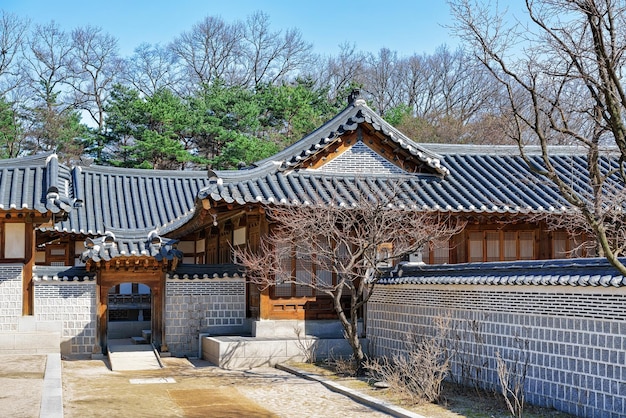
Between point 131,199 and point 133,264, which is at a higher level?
point 131,199

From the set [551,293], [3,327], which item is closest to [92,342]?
[3,327]

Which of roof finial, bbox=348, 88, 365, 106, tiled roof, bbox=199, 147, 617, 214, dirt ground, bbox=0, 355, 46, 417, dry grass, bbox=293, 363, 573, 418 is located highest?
roof finial, bbox=348, 88, 365, 106

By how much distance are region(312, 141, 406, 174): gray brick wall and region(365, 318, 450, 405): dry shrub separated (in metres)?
6.59

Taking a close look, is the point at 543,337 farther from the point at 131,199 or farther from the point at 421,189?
the point at 131,199

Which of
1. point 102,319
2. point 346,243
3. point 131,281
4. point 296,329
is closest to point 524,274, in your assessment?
point 346,243

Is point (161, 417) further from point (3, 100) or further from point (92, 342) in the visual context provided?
point (3, 100)

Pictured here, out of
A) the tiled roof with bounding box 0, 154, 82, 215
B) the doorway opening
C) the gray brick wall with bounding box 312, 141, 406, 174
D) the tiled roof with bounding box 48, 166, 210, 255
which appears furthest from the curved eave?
the doorway opening

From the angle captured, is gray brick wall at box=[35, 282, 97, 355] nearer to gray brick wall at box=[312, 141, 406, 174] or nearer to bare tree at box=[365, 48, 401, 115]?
gray brick wall at box=[312, 141, 406, 174]

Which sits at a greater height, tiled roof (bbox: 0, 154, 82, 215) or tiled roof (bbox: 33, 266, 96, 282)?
tiled roof (bbox: 0, 154, 82, 215)

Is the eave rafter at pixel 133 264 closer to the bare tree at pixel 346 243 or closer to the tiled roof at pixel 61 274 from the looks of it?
the tiled roof at pixel 61 274

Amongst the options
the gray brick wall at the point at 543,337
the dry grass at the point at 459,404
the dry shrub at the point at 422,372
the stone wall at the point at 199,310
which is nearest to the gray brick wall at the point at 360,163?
the stone wall at the point at 199,310

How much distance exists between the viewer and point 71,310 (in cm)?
1930

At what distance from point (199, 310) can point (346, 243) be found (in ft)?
20.5

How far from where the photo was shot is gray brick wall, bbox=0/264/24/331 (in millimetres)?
18734
